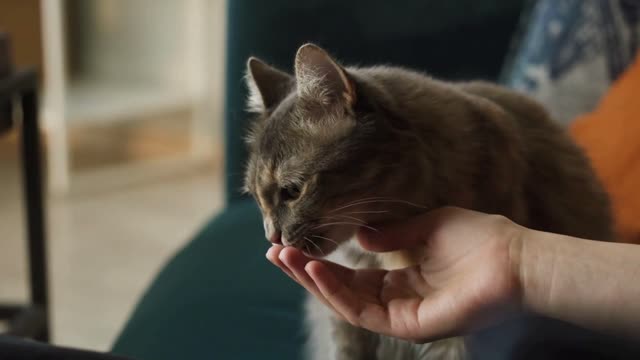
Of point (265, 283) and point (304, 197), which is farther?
point (265, 283)

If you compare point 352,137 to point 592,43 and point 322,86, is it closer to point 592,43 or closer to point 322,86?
point 322,86

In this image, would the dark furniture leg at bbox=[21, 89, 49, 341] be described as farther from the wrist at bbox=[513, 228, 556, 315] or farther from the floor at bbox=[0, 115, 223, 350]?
the wrist at bbox=[513, 228, 556, 315]

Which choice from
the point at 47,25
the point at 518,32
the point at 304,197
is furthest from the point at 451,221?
the point at 47,25

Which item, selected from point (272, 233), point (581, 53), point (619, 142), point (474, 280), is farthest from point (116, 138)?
point (474, 280)

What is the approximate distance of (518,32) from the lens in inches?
71.7

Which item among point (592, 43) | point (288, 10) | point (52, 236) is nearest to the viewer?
point (592, 43)

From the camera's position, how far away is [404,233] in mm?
993

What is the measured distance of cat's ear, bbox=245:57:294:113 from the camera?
1065mm

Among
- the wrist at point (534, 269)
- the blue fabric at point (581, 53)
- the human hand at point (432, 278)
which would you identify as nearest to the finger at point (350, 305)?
the human hand at point (432, 278)

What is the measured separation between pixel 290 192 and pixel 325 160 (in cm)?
6

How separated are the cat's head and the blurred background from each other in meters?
1.58

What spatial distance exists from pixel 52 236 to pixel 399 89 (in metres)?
2.10

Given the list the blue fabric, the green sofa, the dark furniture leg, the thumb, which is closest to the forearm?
the thumb

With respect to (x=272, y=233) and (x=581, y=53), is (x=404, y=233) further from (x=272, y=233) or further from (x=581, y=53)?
(x=581, y=53)
